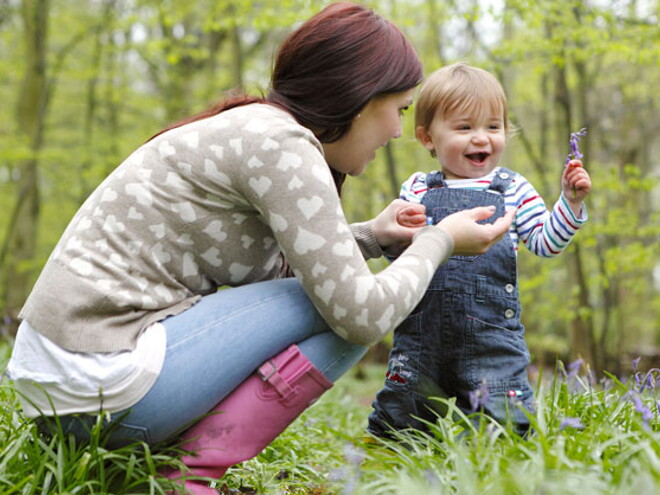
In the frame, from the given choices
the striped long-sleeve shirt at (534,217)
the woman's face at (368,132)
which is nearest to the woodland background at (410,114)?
the striped long-sleeve shirt at (534,217)

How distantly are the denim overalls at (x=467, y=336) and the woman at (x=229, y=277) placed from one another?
34cm

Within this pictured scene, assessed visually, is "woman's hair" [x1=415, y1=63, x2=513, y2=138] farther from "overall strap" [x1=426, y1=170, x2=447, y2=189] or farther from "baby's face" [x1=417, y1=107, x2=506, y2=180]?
"overall strap" [x1=426, y1=170, x2=447, y2=189]

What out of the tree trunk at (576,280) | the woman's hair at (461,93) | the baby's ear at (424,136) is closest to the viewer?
the woman's hair at (461,93)

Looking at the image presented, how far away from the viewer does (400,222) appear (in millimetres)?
2332

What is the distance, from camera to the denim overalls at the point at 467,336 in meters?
2.35

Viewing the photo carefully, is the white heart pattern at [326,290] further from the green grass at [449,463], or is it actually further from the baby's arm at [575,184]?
the baby's arm at [575,184]

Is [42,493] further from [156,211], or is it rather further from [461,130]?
[461,130]

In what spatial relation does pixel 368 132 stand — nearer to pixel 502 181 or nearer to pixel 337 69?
pixel 337 69

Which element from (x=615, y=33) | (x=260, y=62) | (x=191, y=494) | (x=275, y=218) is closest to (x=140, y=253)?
(x=275, y=218)

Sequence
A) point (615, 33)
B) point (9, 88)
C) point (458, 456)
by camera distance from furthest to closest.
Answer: point (9, 88)
point (615, 33)
point (458, 456)

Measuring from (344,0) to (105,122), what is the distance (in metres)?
11.8

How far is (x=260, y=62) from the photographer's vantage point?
13.3 metres

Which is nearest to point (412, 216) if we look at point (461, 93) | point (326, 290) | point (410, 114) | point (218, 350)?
point (461, 93)

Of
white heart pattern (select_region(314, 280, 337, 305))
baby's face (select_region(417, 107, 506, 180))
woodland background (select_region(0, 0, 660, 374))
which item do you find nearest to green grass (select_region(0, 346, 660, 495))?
white heart pattern (select_region(314, 280, 337, 305))
